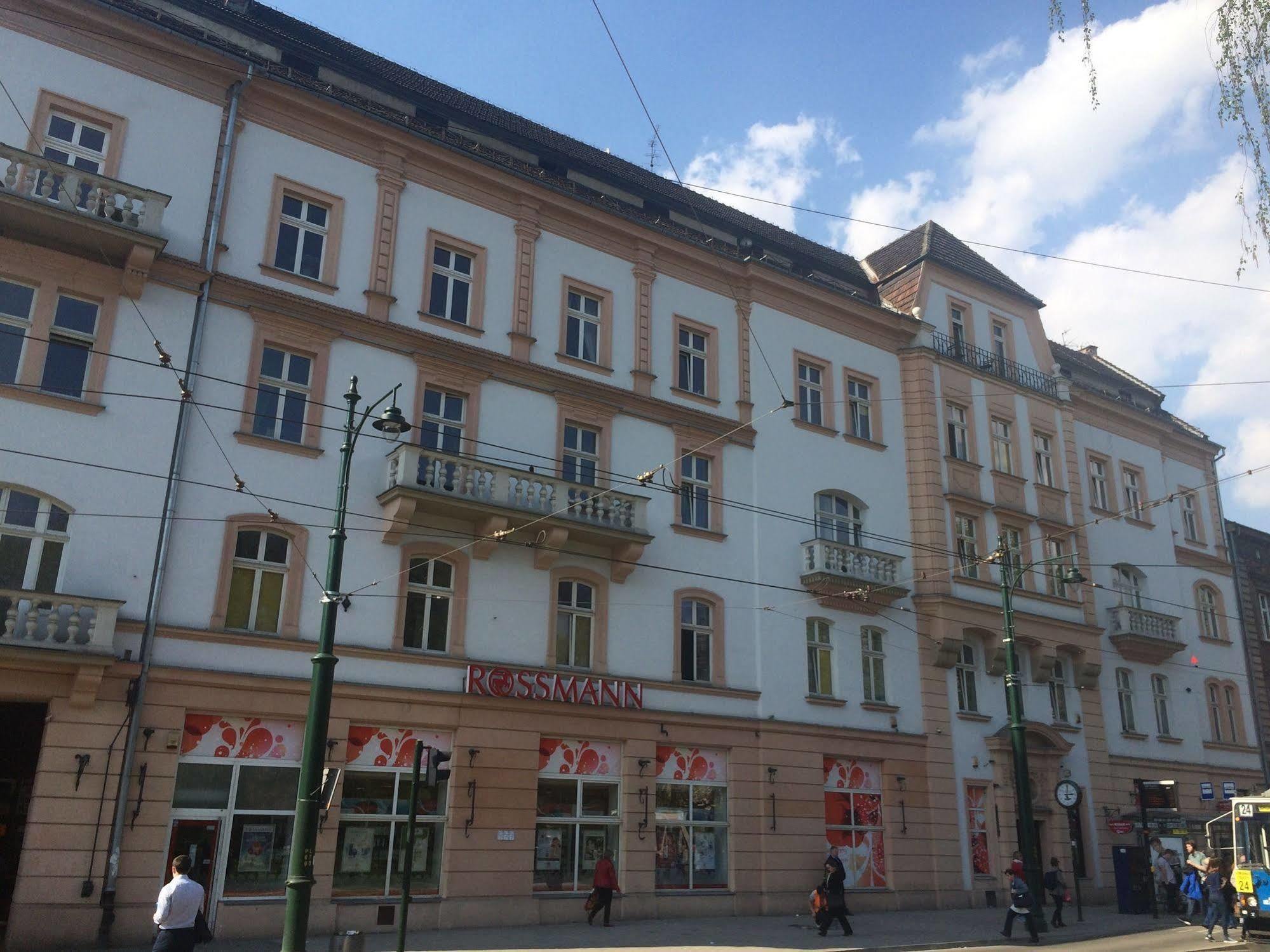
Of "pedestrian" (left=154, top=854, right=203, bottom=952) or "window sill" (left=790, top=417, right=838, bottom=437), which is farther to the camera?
"window sill" (left=790, top=417, right=838, bottom=437)

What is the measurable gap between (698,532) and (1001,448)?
43.2 ft

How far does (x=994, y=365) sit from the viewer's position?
34156mm

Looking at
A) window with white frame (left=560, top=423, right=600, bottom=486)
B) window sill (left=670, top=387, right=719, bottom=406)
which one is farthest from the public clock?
window with white frame (left=560, top=423, right=600, bottom=486)

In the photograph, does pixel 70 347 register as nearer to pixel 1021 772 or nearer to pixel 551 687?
pixel 551 687

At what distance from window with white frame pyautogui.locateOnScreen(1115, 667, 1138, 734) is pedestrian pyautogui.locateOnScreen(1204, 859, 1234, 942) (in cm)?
1249

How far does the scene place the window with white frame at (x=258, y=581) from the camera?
19.3 metres

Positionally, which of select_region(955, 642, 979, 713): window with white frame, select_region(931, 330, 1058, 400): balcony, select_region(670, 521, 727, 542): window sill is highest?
select_region(931, 330, 1058, 400): balcony

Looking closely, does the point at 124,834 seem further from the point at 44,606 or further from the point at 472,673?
the point at 472,673

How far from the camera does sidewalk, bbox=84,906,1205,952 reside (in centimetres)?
1769

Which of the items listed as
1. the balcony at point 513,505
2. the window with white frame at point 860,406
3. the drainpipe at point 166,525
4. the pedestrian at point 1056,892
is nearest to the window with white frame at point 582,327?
the balcony at point 513,505

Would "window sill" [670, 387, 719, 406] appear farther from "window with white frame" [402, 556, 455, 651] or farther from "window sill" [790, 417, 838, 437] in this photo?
"window with white frame" [402, 556, 455, 651]

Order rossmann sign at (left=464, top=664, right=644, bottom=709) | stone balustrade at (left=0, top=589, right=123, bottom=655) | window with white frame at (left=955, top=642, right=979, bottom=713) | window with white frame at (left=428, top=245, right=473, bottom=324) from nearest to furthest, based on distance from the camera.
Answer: stone balustrade at (left=0, top=589, right=123, bottom=655) < rossmann sign at (left=464, top=664, right=644, bottom=709) < window with white frame at (left=428, top=245, right=473, bottom=324) < window with white frame at (left=955, top=642, right=979, bottom=713)

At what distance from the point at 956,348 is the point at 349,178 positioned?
19.8 metres

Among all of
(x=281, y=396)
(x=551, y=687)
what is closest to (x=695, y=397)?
(x=551, y=687)
